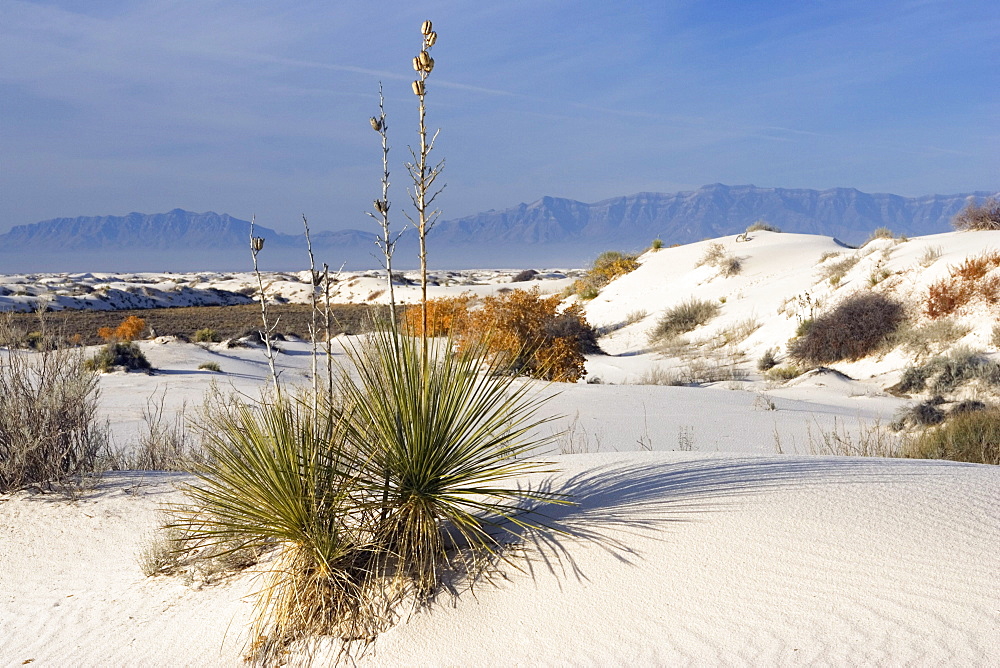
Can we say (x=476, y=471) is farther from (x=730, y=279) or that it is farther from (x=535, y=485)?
(x=730, y=279)

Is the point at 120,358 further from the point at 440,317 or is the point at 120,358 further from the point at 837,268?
the point at 837,268

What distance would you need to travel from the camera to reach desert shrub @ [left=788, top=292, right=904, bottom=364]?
16.5 m

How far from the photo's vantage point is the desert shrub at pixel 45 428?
5.93 m

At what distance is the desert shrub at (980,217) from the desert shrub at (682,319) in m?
7.10

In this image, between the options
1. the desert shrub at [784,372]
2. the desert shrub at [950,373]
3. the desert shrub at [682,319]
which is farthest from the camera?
the desert shrub at [682,319]

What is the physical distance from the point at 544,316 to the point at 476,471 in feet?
43.8

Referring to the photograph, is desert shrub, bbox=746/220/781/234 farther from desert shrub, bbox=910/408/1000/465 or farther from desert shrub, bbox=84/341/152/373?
desert shrub, bbox=910/408/1000/465

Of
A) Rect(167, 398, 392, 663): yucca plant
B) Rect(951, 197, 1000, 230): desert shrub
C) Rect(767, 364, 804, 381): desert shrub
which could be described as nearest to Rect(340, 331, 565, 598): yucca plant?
Rect(167, 398, 392, 663): yucca plant

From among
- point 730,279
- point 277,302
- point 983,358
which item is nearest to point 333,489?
point 983,358

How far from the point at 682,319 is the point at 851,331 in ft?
24.5

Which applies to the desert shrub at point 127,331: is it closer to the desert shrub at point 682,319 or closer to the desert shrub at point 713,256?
the desert shrub at point 682,319

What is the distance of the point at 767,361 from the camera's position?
17.5 metres

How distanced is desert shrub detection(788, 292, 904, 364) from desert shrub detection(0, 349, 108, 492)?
1458 centimetres

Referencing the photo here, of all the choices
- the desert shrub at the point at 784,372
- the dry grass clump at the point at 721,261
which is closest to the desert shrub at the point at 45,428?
the desert shrub at the point at 784,372
